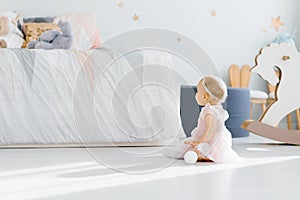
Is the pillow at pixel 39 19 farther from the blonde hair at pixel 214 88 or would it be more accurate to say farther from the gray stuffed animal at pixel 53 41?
the blonde hair at pixel 214 88

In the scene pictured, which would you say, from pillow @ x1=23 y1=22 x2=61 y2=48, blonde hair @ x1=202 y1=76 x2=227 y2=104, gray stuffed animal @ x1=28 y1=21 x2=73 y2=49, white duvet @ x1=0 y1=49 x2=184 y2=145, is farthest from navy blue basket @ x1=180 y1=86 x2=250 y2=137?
pillow @ x1=23 y1=22 x2=61 y2=48

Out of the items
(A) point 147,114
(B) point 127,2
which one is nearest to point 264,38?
(B) point 127,2

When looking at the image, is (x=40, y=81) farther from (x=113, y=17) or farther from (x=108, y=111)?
(x=113, y=17)

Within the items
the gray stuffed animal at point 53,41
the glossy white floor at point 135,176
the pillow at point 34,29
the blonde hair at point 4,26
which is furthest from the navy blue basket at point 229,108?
the blonde hair at point 4,26

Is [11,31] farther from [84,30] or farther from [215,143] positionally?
[215,143]

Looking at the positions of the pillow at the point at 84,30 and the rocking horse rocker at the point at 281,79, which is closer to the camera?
the rocking horse rocker at the point at 281,79

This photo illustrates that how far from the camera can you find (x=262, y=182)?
1.78 m

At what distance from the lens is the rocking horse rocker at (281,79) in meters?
3.04

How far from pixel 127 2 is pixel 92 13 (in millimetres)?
326

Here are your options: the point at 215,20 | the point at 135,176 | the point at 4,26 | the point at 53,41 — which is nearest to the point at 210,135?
the point at 135,176

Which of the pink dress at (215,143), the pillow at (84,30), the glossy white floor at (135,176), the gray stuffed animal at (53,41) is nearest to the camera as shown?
→ the glossy white floor at (135,176)

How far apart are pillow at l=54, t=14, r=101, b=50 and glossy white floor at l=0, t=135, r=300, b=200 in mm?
1417

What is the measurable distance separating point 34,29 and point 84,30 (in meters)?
0.41

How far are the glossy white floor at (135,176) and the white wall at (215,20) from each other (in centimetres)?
187
